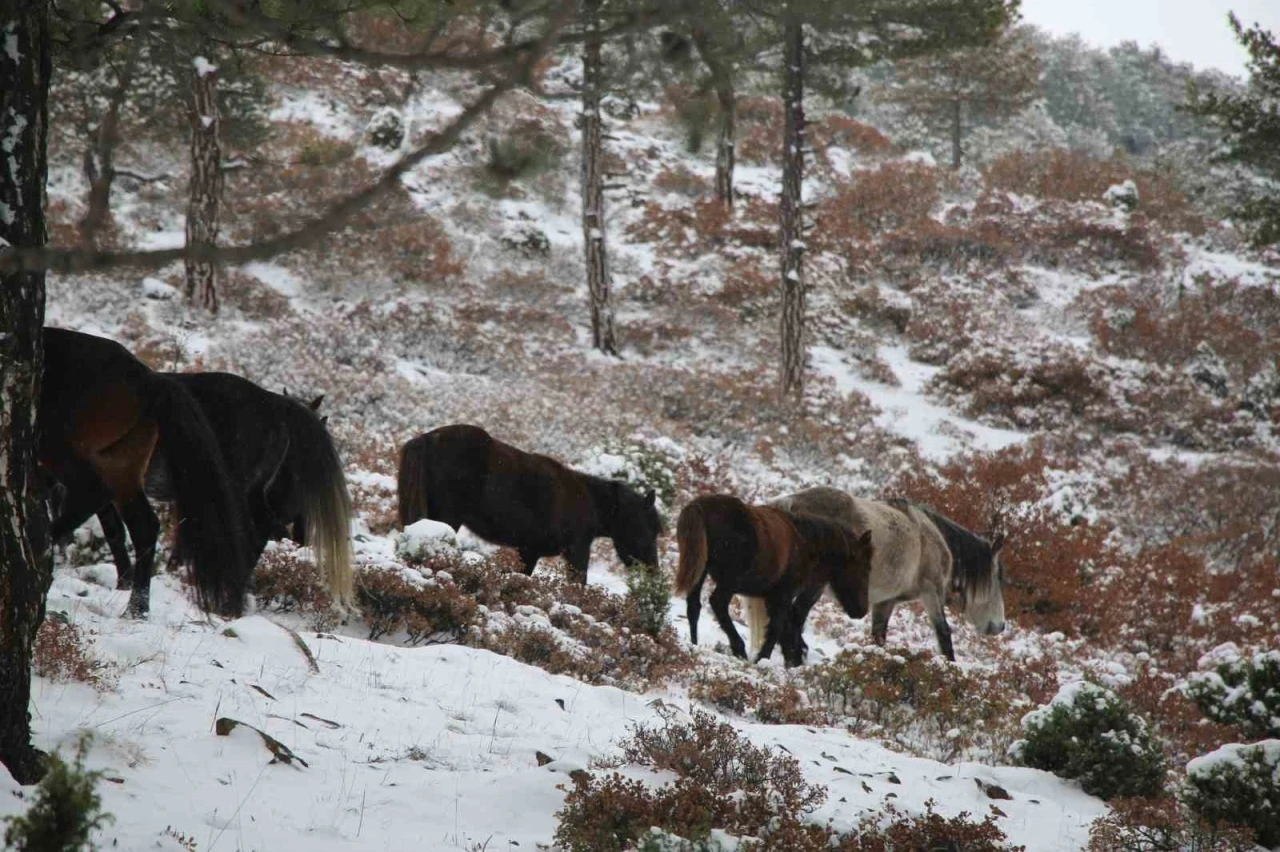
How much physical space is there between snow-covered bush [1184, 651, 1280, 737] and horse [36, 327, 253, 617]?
6528mm

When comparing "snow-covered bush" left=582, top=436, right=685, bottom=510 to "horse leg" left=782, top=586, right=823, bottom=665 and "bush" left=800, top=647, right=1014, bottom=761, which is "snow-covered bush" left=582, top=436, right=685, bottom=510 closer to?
"horse leg" left=782, top=586, right=823, bottom=665

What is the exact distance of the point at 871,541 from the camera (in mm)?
8844

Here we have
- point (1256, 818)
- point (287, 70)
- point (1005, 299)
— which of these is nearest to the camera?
point (1256, 818)

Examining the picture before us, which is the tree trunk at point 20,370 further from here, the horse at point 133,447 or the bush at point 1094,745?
the bush at point 1094,745

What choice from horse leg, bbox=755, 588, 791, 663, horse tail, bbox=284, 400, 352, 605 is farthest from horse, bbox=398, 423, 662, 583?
horse tail, bbox=284, 400, 352, 605

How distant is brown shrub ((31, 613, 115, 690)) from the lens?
3613 millimetres

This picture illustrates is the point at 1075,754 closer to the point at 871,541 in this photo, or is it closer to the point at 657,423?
the point at 871,541

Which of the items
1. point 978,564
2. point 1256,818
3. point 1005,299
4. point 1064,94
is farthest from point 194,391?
point 1064,94

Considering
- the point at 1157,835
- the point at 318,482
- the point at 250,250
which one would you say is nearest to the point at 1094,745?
the point at 1157,835

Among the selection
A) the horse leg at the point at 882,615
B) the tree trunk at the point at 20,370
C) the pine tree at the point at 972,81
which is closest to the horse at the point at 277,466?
the tree trunk at the point at 20,370

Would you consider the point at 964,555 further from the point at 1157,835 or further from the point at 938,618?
the point at 1157,835

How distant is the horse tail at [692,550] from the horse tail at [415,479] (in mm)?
2221

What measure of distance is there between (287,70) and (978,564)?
23632 millimetres

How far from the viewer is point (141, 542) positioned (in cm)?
466
